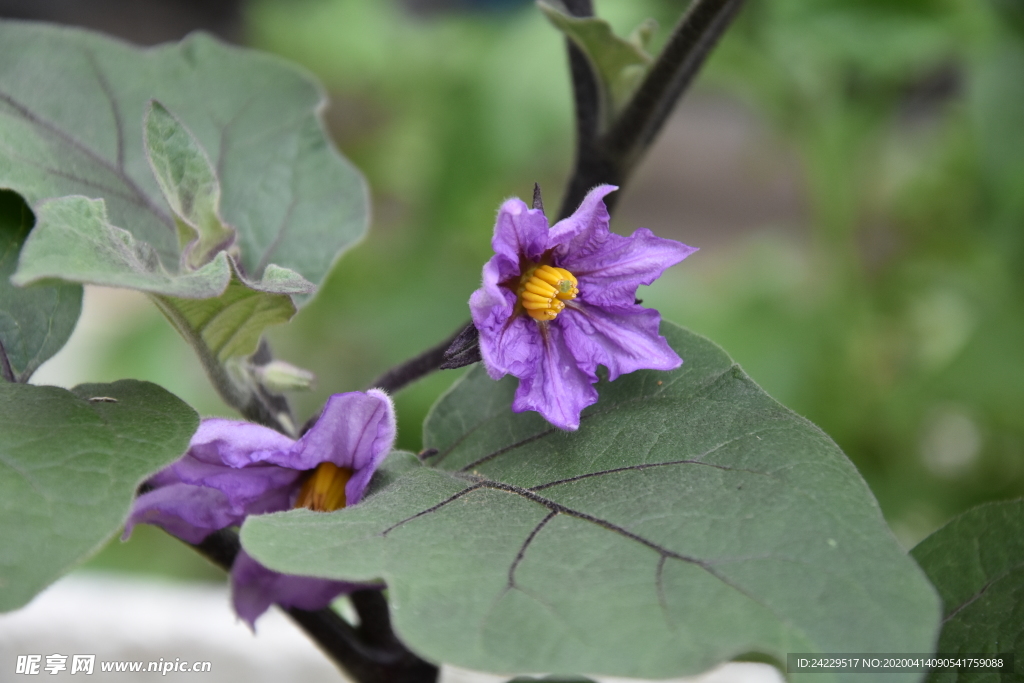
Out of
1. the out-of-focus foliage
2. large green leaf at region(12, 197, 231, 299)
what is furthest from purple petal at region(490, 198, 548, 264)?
the out-of-focus foliage

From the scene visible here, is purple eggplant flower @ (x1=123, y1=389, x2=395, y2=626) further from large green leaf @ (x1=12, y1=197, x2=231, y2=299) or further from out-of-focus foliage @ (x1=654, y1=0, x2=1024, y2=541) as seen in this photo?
out-of-focus foliage @ (x1=654, y1=0, x2=1024, y2=541)

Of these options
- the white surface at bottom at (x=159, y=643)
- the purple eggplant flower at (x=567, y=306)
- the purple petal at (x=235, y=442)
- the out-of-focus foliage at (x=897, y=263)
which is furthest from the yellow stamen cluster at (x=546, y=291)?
the out-of-focus foliage at (x=897, y=263)

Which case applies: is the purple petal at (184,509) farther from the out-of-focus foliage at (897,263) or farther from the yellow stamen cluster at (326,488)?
the out-of-focus foliage at (897,263)

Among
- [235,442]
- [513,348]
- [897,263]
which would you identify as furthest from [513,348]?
[897,263]

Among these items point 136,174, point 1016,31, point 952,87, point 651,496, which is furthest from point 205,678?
point 952,87

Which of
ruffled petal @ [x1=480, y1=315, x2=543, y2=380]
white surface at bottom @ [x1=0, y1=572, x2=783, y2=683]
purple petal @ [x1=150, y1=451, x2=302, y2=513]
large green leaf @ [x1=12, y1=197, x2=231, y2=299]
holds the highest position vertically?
large green leaf @ [x1=12, y1=197, x2=231, y2=299]

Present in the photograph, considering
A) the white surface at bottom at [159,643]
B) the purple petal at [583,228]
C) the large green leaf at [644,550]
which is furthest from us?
the white surface at bottom at [159,643]

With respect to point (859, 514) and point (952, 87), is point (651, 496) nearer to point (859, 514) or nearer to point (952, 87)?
point (859, 514)
